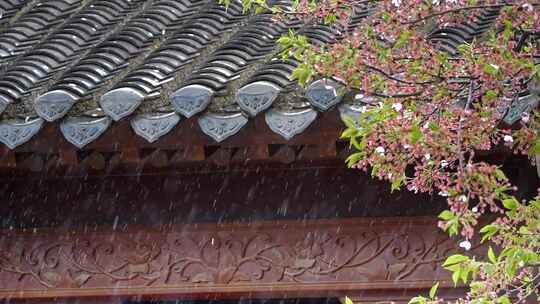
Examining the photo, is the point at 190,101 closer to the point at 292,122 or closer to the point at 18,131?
the point at 292,122

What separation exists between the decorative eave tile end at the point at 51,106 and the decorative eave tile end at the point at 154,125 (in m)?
0.23

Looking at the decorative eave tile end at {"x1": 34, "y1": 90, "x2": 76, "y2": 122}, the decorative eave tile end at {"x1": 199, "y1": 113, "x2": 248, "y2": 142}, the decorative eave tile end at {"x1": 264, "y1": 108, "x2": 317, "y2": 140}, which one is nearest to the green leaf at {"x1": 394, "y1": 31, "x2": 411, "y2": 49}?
the decorative eave tile end at {"x1": 264, "y1": 108, "x2": 317, "y2": 140}

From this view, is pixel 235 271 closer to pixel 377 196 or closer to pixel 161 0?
pixel 377 196

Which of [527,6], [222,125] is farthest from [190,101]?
[527,6]

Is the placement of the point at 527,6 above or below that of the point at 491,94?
above

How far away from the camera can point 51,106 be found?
129 inches

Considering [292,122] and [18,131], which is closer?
[292,122]

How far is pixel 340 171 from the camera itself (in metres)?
3.94

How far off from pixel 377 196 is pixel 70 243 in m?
1.26

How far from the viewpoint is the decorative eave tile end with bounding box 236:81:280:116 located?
3158 mm

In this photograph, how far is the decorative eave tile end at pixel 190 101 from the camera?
3.19 m

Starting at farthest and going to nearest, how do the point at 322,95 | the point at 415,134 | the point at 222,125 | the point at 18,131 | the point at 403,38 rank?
the point at 18,131 < the point at 222,125 < the point at 322,95 < the point at 403,38 < the point at 415,134

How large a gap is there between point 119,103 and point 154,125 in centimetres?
13

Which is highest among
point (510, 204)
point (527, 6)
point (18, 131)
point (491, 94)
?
point (527, 6)
